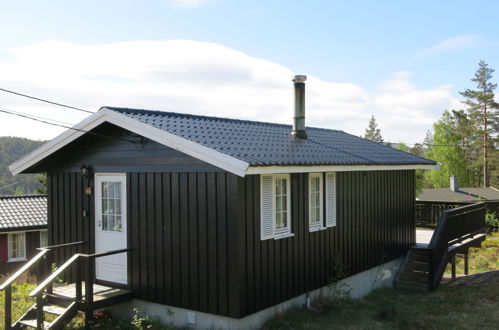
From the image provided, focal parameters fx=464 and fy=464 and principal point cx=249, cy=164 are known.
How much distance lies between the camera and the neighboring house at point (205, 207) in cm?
→ 712

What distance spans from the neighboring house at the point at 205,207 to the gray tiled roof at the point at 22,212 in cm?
1018

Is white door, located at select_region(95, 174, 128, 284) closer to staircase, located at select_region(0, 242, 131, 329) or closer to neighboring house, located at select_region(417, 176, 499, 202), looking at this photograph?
staircase, located at select_region(0, 242, 131, 329)

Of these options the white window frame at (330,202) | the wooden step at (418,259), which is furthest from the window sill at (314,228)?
the wooden step at (418,259)

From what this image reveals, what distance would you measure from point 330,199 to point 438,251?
4059mm

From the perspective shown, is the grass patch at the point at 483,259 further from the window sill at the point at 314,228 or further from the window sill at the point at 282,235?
the window sill at the point at 282,235

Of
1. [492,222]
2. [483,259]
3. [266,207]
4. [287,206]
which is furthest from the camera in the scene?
[492,222]

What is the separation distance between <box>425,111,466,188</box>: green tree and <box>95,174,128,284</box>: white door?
3833 centimetres

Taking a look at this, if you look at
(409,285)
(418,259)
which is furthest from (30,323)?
(418,259)

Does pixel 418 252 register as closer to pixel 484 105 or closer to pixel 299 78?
pixel 299 78

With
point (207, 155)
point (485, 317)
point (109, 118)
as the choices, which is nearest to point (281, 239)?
point (207, 155)

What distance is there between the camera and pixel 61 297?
24.8 ft

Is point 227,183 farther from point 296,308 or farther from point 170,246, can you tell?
point 296,308

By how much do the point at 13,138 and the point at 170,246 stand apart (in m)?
90.0

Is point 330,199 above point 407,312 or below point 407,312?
above
